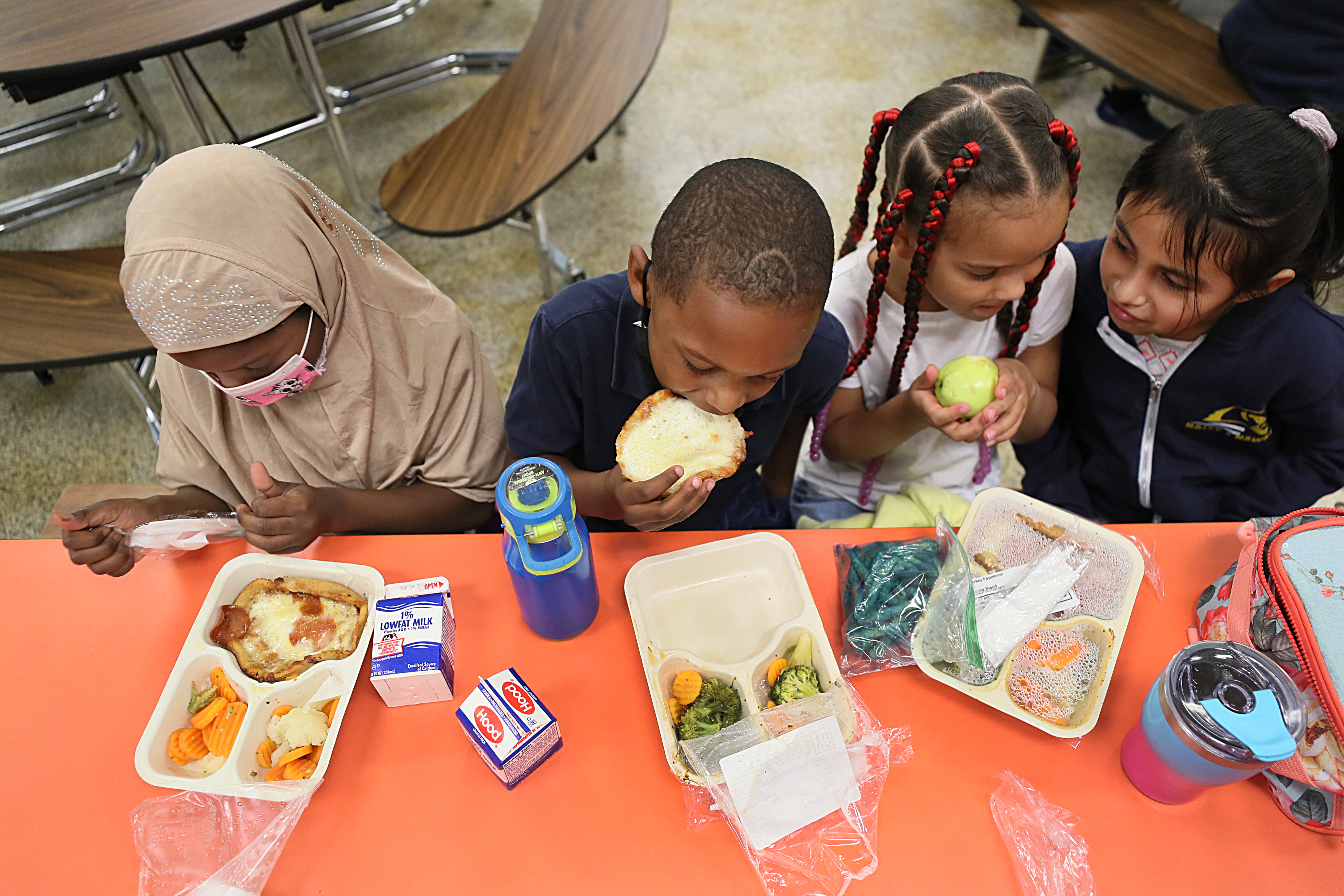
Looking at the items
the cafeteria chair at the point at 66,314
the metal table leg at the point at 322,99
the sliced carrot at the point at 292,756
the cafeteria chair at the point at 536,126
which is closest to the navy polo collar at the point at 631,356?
the sliced carrot at the point at 292,756

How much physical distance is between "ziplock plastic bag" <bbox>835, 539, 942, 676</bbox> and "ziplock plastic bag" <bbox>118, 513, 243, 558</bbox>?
94 centimetres

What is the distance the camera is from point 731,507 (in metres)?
1.68

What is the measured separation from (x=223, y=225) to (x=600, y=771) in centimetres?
93

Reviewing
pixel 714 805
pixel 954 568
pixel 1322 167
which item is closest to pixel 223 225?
pixel 714 805

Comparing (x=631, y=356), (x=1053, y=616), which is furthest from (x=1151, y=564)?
(x=631, y=356)

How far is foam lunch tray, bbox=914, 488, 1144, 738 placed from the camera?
1.06 meters

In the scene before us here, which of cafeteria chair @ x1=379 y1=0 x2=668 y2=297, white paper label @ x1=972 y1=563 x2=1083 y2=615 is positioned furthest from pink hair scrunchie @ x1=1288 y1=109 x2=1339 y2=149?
cafeteria chair @ x1=379 y1=0 x2=668 y2=297

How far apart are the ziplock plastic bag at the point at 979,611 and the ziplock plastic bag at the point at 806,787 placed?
5.7 inches

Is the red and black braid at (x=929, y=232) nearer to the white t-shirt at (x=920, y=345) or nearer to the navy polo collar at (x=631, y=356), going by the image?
the white t-shirt at (x=920, y=345)

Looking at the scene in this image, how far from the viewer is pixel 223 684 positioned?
1060 millimetres

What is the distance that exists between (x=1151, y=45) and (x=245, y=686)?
12.0 ft

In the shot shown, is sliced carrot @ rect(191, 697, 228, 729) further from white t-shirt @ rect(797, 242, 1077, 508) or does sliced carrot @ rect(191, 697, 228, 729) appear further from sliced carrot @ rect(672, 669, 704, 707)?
white t-shirt @ rect(797, 242, 1077, 508)

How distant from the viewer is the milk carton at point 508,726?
3.09ft

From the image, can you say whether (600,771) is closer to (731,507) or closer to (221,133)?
(731,507)
